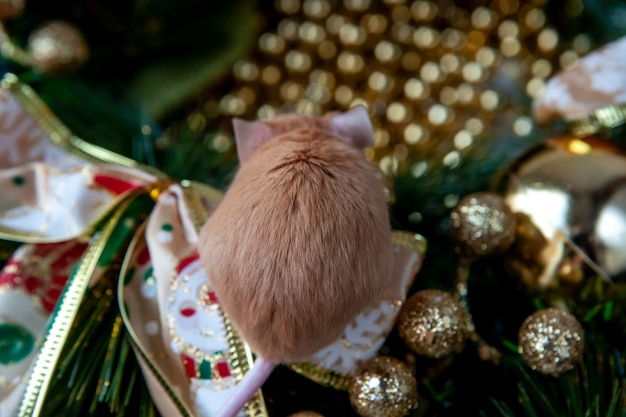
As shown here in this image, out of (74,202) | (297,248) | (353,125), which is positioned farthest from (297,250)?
(74,202)

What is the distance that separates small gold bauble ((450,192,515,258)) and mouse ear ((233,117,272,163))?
0.16 m

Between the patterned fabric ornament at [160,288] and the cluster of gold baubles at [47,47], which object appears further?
the cluster of gold baubles at [47,47]

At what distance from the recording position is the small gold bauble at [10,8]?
0.54m

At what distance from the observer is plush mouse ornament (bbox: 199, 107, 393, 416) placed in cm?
30

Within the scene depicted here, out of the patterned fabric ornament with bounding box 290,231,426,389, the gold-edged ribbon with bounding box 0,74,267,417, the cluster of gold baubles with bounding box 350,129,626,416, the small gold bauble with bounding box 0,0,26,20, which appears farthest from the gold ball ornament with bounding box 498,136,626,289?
the small gold bauble with bounding box 0,0,26,20

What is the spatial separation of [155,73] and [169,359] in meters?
0.34

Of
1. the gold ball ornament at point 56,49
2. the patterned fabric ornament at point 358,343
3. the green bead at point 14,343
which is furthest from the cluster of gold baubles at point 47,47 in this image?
the patterned fabric ornament at point 358,343

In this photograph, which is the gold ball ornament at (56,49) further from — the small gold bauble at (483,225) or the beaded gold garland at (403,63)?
the small gold bauble at (483,225)

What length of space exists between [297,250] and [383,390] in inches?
4.9

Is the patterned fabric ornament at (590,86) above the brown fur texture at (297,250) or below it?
below

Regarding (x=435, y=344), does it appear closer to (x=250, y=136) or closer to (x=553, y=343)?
(x=553, y=343)

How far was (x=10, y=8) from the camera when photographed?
54 cm

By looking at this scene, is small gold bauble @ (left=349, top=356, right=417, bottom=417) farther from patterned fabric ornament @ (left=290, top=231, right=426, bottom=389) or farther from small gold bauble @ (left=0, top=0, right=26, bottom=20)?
small gold bauble @ (left=0, top=0, right=26, bottom=20)

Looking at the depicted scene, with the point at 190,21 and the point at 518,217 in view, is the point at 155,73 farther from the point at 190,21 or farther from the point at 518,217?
the point at 518,217
